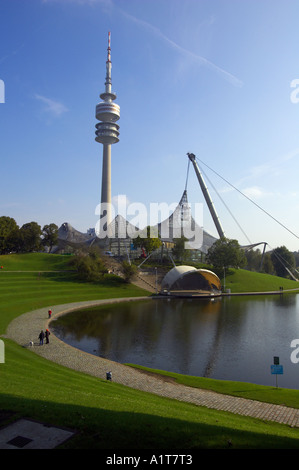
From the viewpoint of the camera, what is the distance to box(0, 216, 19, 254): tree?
79875 millimetres

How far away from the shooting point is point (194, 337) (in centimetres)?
2919

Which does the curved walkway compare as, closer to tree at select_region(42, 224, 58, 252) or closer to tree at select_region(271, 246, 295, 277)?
tree at select_region(42, 224, 58, 252)

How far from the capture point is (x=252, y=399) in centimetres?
1578

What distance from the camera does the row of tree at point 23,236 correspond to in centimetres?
8112

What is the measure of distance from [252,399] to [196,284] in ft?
174

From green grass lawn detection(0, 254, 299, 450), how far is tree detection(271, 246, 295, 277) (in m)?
91.6

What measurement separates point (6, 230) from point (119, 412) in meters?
79.0

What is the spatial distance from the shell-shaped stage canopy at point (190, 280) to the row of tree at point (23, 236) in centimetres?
4121

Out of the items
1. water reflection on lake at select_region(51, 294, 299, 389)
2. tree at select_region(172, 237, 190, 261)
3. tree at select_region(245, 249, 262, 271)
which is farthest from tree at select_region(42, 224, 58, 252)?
tree at select_region(245, 249, 262, 271)

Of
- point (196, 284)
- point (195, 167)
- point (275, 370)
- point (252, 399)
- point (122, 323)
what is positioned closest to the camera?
point (252, 399)

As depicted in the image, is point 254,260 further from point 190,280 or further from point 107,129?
point 107,129
